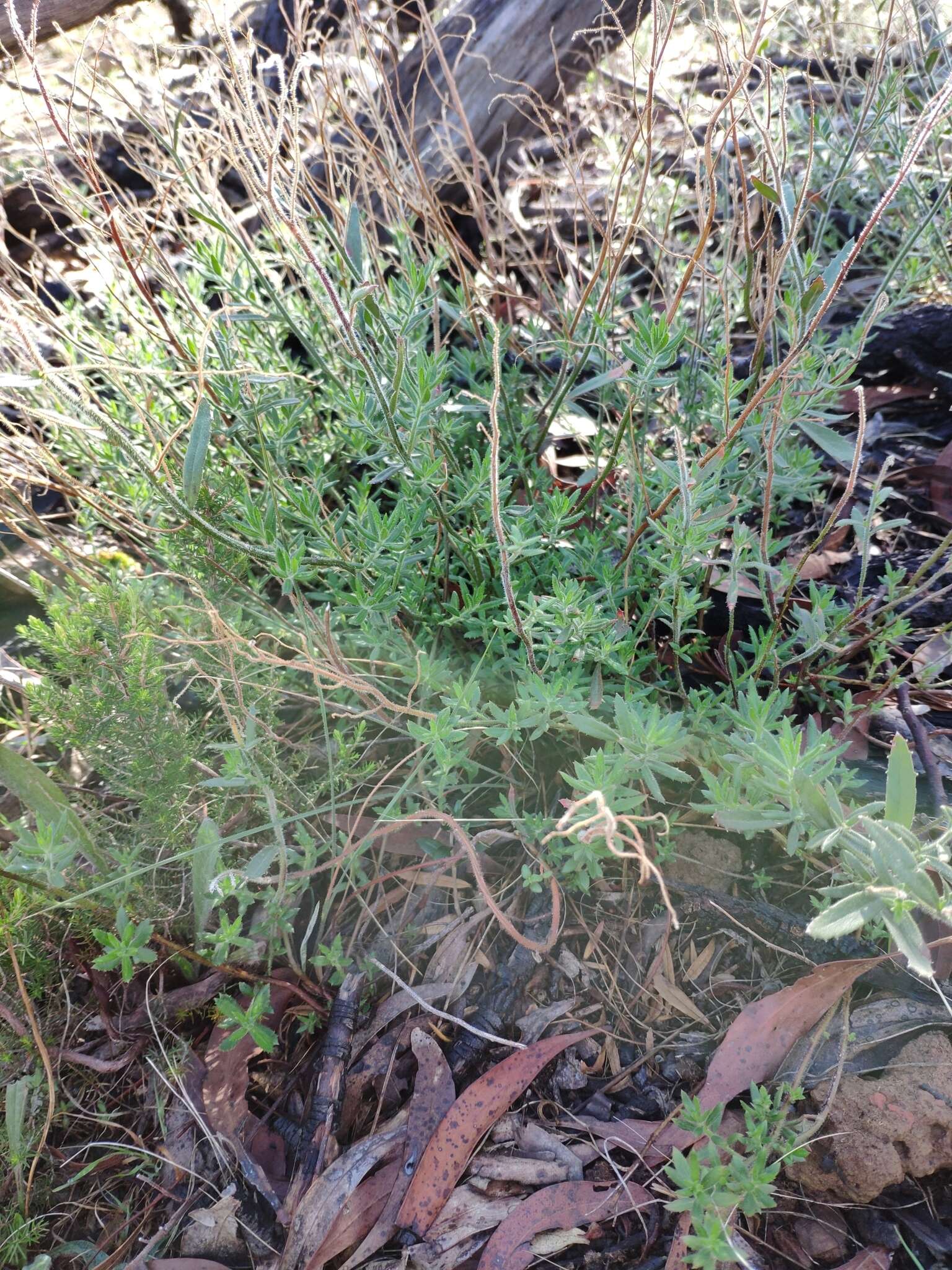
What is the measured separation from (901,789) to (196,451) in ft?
4.39

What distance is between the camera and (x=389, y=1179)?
1.64 metres

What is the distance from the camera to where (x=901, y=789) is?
1.39 metres

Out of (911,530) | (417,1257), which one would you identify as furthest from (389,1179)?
(911,530)

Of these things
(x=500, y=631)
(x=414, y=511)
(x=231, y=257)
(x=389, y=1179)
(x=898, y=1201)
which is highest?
(x=231, y=257)

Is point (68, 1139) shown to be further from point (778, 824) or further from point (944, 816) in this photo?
point (944, 816)

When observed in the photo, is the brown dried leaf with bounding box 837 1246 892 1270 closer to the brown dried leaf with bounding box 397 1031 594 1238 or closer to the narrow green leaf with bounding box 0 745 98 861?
the brown dried leaf with bounding box 397 1031 594 1238

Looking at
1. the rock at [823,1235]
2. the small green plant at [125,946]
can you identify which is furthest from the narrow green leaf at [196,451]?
the rock at [823,1235]

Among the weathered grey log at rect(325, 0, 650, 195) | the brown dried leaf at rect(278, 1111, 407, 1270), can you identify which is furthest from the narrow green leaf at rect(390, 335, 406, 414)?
the weathered grey log at rect(325, 0, 650, 195)

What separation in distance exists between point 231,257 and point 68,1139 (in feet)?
7.16

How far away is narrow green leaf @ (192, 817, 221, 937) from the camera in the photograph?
1710 millimetres

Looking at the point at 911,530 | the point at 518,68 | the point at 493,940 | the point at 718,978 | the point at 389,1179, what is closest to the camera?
the point at 389,1179

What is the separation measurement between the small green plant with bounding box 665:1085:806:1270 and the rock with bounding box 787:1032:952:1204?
0.06 meters

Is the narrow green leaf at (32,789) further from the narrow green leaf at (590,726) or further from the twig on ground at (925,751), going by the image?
the twig on ground at (925,751)

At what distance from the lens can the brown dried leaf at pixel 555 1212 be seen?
60.4 inches
